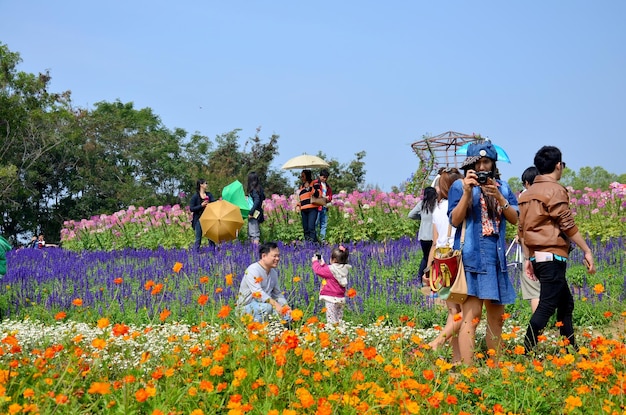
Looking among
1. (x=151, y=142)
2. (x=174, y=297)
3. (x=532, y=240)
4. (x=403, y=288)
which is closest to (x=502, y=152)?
(x=403, y=288)

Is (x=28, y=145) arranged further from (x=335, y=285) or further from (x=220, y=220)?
(x=335, y=285)

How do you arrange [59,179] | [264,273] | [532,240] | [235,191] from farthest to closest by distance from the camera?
[59,179] < [235,191] < [264,273] < [532,240]

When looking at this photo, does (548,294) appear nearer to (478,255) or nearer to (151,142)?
(478,255)

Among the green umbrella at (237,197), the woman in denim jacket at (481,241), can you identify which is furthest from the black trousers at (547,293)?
the green umbrella at (237,197)

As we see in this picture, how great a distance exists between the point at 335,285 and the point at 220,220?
535cm

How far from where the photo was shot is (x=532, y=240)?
520 cm

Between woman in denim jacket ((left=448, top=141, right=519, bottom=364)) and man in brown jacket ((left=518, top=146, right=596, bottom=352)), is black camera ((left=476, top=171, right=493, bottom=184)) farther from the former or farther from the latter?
man in brown jacket ((left=518, top=146, right=596, bottom=352))

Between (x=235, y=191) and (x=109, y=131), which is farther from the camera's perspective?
(x=109, y=131)

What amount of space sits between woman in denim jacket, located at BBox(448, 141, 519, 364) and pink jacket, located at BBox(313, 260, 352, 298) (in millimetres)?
1811

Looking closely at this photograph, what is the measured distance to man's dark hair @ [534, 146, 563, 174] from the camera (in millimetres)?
5215

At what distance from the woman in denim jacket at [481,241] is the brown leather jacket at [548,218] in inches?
12.6

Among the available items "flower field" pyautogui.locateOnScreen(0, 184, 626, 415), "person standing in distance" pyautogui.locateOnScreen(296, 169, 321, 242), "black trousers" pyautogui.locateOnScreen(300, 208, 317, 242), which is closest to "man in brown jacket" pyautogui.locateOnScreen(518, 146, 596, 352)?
"flower field" pyautogui.locateOnScreen(0, 184, 626, 415)

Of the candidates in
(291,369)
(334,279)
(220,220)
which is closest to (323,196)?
(220,220)

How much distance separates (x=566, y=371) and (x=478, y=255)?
1.04 metres
